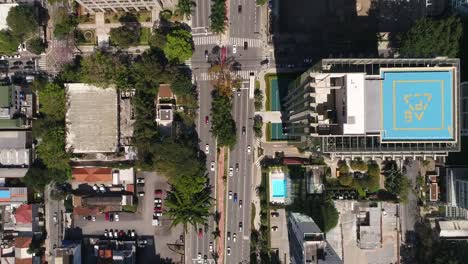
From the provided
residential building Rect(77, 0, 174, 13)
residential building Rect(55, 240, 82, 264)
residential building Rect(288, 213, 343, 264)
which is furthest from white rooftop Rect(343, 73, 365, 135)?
residential building Rect(55, 240, 82, 264)

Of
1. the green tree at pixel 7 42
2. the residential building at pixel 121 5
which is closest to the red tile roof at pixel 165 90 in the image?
the residential building at pixel 121 5

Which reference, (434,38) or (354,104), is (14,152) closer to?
(354,104)

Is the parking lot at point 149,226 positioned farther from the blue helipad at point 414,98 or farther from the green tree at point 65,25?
the blue helipad at point 414,98

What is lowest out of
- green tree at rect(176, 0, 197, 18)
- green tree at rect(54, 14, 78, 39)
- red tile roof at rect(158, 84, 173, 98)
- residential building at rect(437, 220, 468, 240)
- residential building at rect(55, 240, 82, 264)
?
residential building at rect(55, 240, 82, 264)

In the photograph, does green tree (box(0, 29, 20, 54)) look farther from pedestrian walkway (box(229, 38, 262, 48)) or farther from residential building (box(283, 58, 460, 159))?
residential building (box(283, 58, 460, 159))

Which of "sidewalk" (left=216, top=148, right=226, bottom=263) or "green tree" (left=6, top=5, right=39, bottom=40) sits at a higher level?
"green tree" (left=6, top=5, right=39, bottom=40)

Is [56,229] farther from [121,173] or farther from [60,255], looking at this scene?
[121,173]
